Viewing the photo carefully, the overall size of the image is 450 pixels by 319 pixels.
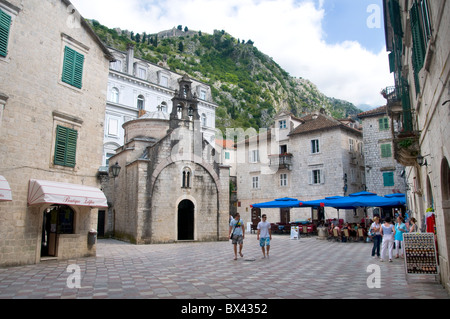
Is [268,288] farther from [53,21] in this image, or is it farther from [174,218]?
[174,218]

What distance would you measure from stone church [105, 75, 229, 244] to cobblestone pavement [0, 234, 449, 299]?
8.11 m

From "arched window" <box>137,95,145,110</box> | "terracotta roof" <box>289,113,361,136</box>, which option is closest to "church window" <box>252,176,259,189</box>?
"terracotta roof" <box>289,113,361,136</box>

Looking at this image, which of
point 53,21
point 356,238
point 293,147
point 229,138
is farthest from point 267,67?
point 53,21

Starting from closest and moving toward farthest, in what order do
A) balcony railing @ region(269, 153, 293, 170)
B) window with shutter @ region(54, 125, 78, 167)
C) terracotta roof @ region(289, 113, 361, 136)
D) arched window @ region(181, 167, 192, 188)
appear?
1. window with shutter @ region(54, 125, 78, 167)
2. arched window @ region(181, 167, 192, 188)
3. terracotta roof @ region(289, 113, 361, 136)
4. balcony railing @ region(269, 153, 293, 170)

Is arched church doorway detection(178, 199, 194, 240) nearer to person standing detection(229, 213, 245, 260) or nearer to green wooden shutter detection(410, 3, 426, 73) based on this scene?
person standing detection(229, 213, 245, 260)

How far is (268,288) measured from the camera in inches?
312

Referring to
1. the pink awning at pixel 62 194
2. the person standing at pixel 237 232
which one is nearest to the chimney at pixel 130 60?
the pink awning at pixel 62 194

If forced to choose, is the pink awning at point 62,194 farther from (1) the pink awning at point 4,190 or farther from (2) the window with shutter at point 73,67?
(2) the window with shutter at point 73,67

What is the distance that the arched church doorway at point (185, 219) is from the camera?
75.7 feet

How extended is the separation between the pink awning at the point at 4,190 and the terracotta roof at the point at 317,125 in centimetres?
2899

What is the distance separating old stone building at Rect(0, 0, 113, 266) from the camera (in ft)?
37.7

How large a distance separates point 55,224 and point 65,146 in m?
3.43

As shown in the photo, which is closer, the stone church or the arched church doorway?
the stone church

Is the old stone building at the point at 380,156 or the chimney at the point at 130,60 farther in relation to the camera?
the chimney at the point at 130,60
